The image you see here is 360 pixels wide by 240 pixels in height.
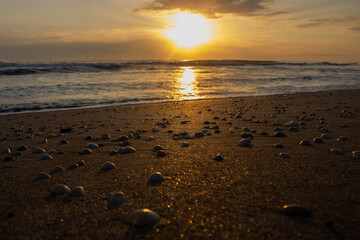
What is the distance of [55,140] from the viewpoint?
461 centimetres

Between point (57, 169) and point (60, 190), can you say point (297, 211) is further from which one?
point (57, 169)

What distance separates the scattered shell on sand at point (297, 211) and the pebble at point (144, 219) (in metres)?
0.80

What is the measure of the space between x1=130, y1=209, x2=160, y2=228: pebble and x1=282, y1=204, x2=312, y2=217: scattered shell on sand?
0.80m

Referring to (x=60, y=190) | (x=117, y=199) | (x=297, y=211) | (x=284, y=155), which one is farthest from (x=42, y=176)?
(x=284, y=155)

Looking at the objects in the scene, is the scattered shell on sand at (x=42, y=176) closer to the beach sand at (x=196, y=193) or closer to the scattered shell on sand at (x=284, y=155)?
the beach sand at (x=196, y=193)

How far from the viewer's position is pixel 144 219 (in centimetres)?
151

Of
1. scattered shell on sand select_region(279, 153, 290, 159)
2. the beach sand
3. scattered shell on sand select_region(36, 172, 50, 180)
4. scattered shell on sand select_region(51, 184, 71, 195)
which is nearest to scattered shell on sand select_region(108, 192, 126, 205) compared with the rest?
the beach sand

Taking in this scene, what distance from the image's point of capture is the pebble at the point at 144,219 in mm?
1502

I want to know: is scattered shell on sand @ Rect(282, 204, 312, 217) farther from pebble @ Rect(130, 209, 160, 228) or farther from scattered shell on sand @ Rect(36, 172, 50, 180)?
scattered shell on sand @ Rect(36, 172, 50, 180)

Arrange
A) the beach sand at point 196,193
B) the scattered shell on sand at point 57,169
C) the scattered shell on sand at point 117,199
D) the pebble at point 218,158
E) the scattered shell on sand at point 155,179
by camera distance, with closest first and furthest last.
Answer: the beach sand at point 196,193 < the scattered shell on sand at point 117,199 < the scattered shell on sand at point 155,179 < the scattered shell on sand at point 57,169 < the pebble at point 218,158

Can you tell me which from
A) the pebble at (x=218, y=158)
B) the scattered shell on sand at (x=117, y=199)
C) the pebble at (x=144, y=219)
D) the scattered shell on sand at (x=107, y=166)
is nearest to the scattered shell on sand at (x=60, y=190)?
the scattered shell on sand at (x=117, y=199)

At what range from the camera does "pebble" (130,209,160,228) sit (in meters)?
1.50

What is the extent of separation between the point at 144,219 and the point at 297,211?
0.93 metres

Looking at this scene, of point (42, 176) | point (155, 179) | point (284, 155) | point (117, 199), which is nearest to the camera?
point (117, 199)
